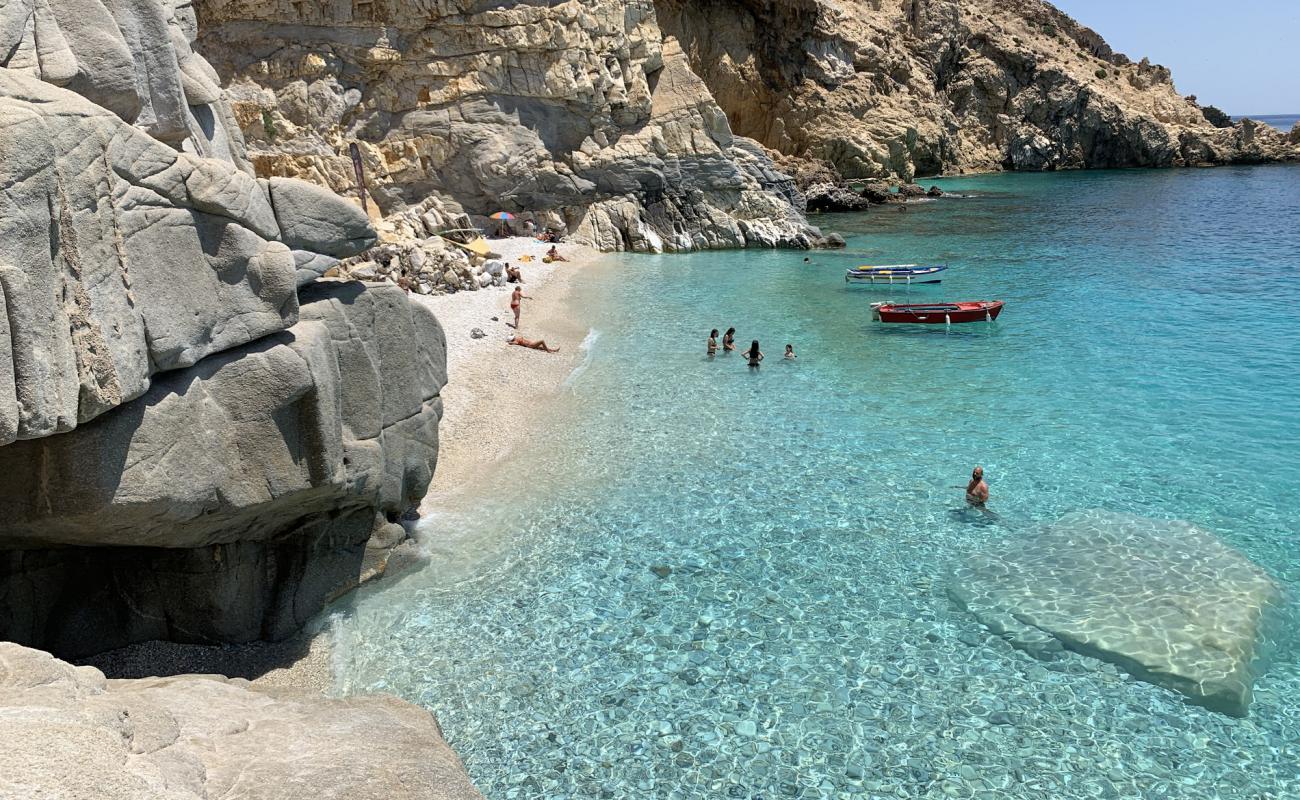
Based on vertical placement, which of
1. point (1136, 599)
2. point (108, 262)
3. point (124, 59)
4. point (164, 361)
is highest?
point (124, 59)

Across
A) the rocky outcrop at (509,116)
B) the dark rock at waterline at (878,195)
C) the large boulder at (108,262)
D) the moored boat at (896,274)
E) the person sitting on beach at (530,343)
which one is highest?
the rocky outcrop at (509,116)

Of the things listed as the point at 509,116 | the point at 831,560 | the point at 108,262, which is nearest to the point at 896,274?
the point at 509,116

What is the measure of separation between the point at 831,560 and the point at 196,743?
9.51 m

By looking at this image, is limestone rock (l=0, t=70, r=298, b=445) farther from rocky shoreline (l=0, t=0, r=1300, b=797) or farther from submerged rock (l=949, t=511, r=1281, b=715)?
submerged rock (l=949, t=511, r=1281, b=715)

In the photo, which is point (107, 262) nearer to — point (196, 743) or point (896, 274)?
point (196, 743)

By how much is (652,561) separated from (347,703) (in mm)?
6159

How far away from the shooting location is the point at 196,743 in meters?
5.84

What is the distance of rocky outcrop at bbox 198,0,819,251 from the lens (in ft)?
128

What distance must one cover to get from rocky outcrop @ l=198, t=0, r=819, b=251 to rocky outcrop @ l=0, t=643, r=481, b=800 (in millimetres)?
36278

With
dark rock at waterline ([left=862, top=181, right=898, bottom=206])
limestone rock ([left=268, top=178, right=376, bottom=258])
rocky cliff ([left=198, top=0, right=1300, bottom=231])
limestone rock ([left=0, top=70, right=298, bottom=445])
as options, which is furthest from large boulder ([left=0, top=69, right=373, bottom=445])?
dark rock at waterline ([left=862, top=181, right=898, bottom=206])

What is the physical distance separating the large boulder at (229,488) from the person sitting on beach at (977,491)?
937 cm

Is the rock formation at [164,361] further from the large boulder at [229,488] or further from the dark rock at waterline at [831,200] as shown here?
the dark rock at waterline at [831,200]

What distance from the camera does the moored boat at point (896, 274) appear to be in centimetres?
3625

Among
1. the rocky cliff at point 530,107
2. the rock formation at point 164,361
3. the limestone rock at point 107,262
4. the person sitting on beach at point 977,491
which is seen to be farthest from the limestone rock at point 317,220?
the rocky cliff at point 530,107
